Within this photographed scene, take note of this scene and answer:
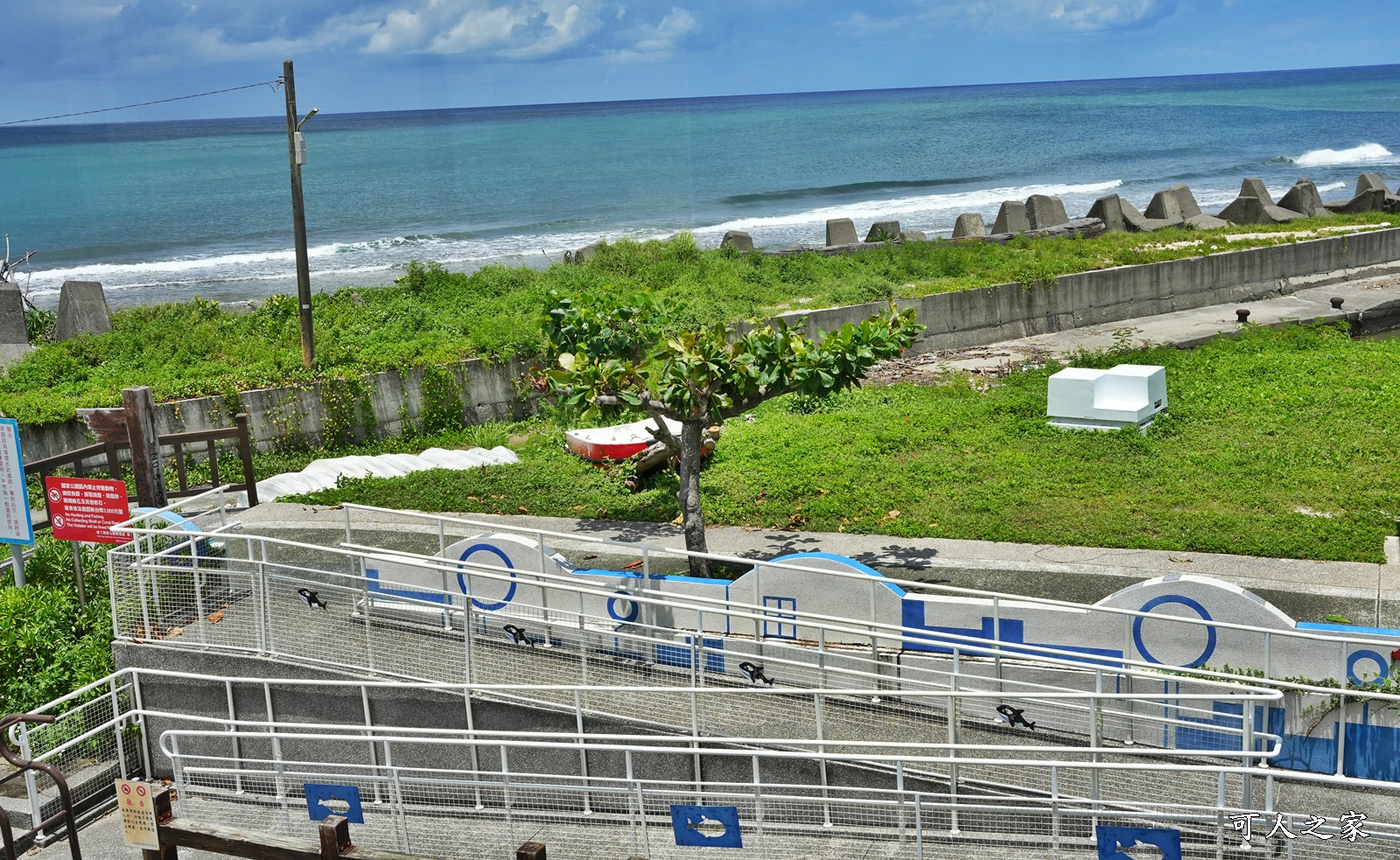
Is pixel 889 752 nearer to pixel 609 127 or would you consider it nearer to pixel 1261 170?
pixel 1261 170

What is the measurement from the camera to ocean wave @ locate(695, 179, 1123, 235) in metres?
68.4

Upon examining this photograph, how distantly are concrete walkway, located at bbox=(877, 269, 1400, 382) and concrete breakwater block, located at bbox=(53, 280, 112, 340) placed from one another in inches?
623

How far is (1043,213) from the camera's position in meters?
36.9

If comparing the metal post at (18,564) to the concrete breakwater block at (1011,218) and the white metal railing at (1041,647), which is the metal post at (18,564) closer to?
the white metal railing at (1041,647)

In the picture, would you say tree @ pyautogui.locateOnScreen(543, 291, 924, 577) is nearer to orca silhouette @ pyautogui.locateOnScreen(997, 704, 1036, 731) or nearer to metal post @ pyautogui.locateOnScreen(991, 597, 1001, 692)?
metal post @ pyautogui.locateOnScreen(991, 597, 1001, 692)

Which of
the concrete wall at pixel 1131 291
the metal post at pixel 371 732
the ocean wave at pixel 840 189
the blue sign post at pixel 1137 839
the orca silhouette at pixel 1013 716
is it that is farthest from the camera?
the ocean wave at pixel 840 189

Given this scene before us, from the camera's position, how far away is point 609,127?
160 m

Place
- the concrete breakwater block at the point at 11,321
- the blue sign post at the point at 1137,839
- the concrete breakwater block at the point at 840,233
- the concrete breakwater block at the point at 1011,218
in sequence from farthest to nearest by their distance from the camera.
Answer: the concrete breakwater block at the point at 1011,218 → the concrete breakwater block at the point at 840,233 → the concrete breakwater block at the point at 11,321 → the blue sign post at the point at 1137,839

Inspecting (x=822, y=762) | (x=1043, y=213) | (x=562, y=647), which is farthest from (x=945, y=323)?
(x=822, y=762)

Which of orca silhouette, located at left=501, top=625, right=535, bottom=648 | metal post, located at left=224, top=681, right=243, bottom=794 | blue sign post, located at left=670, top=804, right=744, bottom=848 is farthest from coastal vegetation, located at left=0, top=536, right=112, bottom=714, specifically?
blue sign post, located at left=670, top=804, right=744, bottom=848

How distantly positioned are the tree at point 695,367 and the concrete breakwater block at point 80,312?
595 inches

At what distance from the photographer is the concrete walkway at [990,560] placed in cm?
1232

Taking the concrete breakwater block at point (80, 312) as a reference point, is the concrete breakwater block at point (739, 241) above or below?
above

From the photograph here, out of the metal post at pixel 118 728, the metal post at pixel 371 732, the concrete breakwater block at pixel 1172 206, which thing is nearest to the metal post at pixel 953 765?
the metal post at pixel 371 732
